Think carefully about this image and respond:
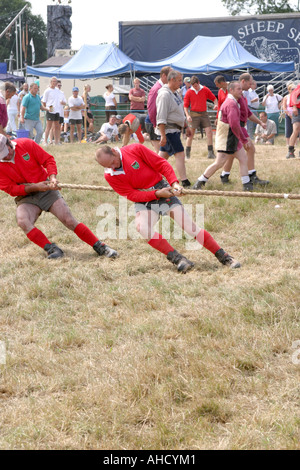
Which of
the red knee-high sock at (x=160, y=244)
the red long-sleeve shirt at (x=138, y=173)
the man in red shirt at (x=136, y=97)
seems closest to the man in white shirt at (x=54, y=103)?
the man in red shirt at (x=136, y=97)

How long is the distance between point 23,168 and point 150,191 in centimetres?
150

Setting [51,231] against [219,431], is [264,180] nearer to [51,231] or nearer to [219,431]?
[51,231]

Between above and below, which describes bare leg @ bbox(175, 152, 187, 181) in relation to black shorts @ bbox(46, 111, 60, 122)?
below

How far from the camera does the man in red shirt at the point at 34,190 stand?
6.18m

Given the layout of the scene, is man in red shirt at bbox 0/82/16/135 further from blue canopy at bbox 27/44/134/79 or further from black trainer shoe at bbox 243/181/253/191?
blue canopy at bbox 27/44/134/79

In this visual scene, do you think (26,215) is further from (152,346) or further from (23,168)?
(152,346)

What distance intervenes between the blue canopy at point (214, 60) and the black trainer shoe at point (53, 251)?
547 inches

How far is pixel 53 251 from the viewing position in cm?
617

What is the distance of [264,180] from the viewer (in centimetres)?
877

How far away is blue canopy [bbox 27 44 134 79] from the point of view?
65.0 feet

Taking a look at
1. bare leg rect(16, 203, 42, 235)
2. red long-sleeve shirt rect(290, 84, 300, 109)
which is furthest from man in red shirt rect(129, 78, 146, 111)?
bare leg rect(16, 203, 42, 235)

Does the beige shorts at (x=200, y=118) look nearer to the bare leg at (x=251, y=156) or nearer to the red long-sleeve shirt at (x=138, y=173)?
the bare leg at (x=251, y=156)

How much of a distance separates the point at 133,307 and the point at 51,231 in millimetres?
2741

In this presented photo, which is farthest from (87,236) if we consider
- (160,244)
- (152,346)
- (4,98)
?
(4,98)
